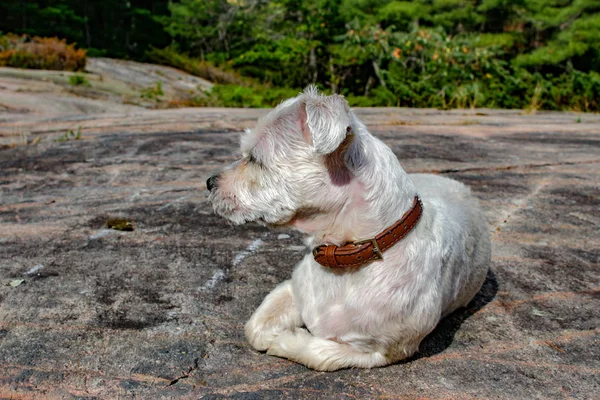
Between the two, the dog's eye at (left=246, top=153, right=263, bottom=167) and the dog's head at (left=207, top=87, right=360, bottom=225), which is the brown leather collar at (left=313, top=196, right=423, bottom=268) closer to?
the dog's head at (left=207, top=87, right=360, bottom=225)

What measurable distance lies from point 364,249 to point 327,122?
69 centimetres

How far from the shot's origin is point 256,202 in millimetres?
3107

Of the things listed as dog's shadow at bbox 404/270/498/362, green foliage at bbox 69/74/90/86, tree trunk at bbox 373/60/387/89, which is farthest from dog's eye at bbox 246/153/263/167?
green foliage at bbox 69/74/90/86

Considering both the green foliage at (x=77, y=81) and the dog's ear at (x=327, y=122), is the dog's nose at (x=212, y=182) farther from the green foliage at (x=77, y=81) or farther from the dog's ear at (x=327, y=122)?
the green foliage at (x=77, y=81)

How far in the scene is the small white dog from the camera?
299cm

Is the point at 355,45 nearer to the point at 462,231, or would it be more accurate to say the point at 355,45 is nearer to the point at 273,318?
the point at 462,231

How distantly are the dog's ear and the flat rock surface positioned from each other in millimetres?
1246

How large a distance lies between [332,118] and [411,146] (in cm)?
535

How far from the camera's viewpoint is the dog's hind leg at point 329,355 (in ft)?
10.0

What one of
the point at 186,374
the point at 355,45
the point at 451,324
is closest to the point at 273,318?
Result: the point at 186,374

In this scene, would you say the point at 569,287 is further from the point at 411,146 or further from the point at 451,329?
the point at 411,146

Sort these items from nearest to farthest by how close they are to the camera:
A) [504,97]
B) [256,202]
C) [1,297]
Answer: [256,202] → [1,297] → [504,97]

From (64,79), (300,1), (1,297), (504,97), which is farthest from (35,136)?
(300,1)

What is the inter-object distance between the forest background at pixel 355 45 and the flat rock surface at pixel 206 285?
783 cm
